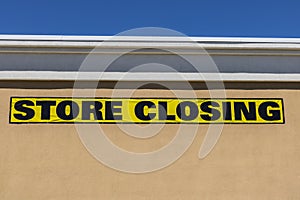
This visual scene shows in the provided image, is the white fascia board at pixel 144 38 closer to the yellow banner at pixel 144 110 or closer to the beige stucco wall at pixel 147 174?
the beige stucco wall at pixel 147 174

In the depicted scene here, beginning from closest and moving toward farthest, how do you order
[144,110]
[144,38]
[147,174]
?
[147,174], [144,110], [144,38]

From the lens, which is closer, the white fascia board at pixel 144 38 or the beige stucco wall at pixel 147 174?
the beige stucco wall at pixel 147 174

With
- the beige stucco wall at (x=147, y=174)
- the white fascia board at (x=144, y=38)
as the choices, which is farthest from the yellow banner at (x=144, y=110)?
the white fascia board at (x=144, y=38)

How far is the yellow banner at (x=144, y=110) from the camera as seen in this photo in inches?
377

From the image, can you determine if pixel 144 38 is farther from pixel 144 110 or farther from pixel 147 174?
pixel 147 174

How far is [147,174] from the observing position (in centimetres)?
944

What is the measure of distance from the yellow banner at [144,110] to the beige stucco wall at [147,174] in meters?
0.15

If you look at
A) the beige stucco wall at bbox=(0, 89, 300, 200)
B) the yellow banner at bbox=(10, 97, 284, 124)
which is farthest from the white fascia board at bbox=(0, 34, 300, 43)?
the yellow banner at bbox=(10, 97, 284, 124)

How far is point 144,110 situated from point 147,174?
1.31 meters

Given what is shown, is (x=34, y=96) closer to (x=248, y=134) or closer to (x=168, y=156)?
(x=168, y=156)

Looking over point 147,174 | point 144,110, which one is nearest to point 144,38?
point 144,110

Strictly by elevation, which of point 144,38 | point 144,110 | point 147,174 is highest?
point 144,38

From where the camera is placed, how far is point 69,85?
9750 millimetres

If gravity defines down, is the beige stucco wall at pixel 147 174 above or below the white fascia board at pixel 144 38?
below
